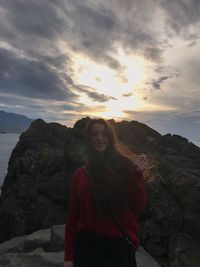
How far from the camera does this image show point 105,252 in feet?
13.9

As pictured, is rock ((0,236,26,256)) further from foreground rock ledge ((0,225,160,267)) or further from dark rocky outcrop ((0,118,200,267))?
dark rocky outcrop ((0,118,200,267))

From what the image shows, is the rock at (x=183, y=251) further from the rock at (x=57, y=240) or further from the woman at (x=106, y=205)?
the woman at (x=106, y=205)

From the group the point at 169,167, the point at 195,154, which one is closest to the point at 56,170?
the point at 195,154

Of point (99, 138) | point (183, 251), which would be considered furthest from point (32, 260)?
point (99, 138)

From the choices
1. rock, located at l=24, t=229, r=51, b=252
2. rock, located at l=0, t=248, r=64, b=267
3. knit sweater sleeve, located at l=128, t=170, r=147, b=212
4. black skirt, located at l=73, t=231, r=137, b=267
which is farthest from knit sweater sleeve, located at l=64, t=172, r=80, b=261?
rock, located at l=24, t=229, r=51, b=252

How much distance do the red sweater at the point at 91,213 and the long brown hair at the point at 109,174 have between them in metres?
0.09

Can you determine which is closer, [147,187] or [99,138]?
[99,138]

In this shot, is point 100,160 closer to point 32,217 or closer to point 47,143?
point 32,217

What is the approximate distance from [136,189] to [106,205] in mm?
417

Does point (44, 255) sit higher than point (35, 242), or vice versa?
point (44, 255)

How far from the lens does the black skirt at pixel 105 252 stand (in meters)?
4.22

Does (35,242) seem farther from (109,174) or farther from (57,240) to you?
(109,174)

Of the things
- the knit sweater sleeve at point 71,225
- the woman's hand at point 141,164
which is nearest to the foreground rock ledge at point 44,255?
the knit sweater sleeve at point 71,225

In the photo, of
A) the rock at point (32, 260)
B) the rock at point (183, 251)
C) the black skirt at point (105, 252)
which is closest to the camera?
the black skirt at point (105, 252)
